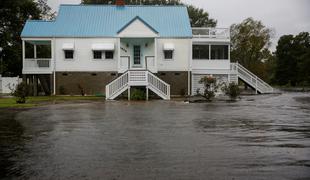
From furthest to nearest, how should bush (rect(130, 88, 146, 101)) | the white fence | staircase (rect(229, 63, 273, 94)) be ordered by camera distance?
the white fence < staircase (rect(229, 63, 273, 94)) < bush (rect(130, 88, 146, 101))

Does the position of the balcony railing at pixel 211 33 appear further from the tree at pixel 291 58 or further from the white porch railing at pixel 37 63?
the tree at pixel 291 58

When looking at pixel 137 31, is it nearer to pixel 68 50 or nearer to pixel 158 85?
pixel 158 85

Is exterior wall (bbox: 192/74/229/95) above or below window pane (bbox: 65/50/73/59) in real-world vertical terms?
below

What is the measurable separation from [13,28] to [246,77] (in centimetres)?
2840

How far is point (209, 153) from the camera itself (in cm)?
924

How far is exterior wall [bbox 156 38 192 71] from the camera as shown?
124 ft

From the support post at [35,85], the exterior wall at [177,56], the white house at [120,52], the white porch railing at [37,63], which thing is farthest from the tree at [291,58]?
the white porch railing at [37,63]

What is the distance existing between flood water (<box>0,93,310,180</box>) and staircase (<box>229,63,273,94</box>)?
25874 mm

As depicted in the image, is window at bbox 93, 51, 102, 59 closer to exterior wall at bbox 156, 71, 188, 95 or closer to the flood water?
exterior wall at bbox 156, 71, 188, 95

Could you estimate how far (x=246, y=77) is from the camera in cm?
4225

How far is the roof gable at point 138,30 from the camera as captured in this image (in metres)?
36.0

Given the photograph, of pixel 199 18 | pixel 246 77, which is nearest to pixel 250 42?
pixel 199 18

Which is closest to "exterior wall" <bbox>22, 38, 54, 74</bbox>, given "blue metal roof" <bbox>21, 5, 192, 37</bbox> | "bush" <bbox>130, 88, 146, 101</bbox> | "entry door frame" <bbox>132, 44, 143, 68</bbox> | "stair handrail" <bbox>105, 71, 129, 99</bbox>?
"blue metal roof" <bbox>21, 5, 192, 37</bbox>

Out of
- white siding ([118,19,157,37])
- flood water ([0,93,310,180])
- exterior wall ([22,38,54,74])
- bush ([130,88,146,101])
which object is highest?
white siding ([118,19,157,37])
